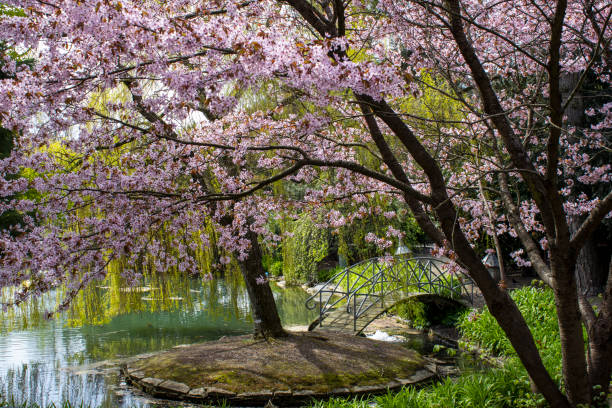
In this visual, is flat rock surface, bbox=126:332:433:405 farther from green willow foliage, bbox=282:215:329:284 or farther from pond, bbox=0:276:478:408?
green willow foliage, bbox=282:215:329:284

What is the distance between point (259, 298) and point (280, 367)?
1418 millimetres

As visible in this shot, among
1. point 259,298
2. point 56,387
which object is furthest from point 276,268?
point 56,387

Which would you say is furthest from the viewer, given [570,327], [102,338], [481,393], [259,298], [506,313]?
[102,338]

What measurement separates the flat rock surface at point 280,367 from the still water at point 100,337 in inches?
23.4

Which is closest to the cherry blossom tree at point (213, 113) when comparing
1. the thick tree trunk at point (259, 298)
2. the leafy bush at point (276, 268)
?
the thick tree trunk at point (259, 298)

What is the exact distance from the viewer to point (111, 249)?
3797mm

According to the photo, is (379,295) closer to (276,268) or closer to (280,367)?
(280,367)

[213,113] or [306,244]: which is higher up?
[213,113]

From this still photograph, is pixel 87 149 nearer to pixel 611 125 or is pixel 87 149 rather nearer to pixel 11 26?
pixel 11 26

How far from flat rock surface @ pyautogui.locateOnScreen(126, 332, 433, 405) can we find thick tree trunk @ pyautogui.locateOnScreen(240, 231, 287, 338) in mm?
199

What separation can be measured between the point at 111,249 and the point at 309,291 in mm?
13798

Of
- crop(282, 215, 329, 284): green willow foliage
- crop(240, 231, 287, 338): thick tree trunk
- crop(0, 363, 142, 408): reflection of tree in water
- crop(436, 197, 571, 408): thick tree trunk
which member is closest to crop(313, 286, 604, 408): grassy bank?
crop(436, 197, 571, 408): thick tree trunk

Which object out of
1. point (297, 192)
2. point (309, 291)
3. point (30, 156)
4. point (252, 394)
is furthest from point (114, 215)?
point (297, 192)

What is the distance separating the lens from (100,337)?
1062cm
